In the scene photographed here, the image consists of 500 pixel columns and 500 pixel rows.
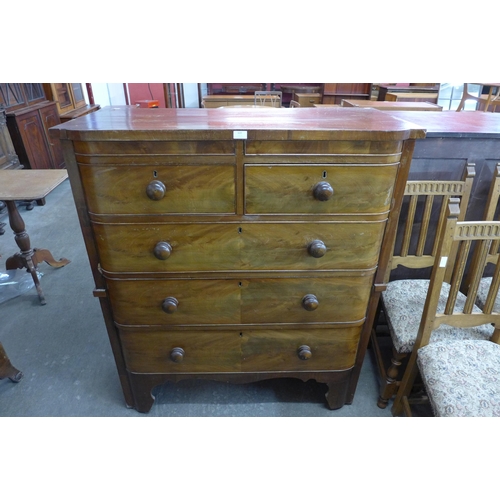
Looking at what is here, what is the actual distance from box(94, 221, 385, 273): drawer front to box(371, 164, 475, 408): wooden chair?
449 mm

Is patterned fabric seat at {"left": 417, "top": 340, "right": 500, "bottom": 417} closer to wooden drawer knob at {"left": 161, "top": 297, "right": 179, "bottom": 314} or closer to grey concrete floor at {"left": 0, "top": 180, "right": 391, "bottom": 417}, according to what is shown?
grey concrete floor at {"left": 0, "top": 180, "right": 391, "bottom": 417}

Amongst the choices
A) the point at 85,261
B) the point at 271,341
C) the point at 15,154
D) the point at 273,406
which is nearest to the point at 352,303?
the point at 271,341

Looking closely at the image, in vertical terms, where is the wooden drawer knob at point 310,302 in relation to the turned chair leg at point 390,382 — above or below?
above

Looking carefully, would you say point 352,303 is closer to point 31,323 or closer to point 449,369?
point 449,369

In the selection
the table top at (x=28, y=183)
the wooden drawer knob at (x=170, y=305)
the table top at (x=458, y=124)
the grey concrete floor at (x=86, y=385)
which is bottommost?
the grey concrete floor at (x=86, y=385)

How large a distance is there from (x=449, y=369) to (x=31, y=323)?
2.27m

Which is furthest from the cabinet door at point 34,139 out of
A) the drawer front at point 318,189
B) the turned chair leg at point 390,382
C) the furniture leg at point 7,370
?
the turned chair leg at point 390,382

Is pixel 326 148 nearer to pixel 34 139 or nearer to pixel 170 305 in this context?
pixel 170 305

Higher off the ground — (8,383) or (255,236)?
(255,236)

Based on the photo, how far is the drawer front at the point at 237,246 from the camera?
1.17 metres

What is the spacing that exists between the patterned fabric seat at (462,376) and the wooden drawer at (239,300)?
296 mm

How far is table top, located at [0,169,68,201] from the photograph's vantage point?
204 cm

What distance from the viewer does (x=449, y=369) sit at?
1.24m

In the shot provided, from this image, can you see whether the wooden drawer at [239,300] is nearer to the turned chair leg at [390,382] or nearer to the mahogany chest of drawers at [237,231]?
the mahogany chest of drawers at [237,231]
